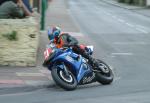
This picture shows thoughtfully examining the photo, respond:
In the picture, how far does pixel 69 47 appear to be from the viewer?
12.2 m

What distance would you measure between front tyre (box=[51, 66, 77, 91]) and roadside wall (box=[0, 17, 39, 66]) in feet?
9.72

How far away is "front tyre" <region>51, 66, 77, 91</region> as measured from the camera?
1159 cm

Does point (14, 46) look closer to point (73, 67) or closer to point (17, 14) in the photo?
point (17, 14)

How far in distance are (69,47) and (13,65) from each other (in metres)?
2.89

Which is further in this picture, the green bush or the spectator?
the spectator

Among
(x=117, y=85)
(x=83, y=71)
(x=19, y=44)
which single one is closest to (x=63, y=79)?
(x=83, y=71)

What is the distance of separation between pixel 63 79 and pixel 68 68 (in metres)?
0.41

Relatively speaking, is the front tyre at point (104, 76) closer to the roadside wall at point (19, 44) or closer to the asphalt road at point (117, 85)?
the asphalt road at point (117, 85)

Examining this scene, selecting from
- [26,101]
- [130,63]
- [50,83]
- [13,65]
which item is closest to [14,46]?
[13,65]

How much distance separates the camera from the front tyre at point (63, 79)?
11.6 m

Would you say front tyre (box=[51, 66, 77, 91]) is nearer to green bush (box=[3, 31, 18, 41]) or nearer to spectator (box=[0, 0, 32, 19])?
green bush (box=[3, 31, 18, 41])

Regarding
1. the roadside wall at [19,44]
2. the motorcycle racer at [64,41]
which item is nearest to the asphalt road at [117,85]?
the motorcycle racer at [64,41]

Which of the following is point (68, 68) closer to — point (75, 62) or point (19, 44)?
point (75, 62)

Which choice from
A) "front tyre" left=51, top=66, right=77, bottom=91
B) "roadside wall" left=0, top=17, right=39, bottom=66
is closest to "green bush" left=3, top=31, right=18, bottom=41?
"roadside wall" left=0, top=17, right=39, bottom=66
